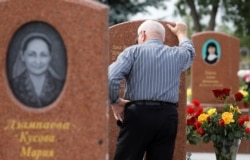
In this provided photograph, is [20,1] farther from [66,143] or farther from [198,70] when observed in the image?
[198,70]

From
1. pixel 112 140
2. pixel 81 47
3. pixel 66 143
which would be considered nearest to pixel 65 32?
pixel 81 47

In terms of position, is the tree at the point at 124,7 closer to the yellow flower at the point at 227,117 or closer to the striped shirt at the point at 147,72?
the yellow flower at the point at 227,117

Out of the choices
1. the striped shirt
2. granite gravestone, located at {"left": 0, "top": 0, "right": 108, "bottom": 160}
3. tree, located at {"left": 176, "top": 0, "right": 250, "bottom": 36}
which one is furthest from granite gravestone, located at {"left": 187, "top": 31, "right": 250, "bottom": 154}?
tree, located at {"left": 176, "top": 0, "right": 250, "bottom": 36}

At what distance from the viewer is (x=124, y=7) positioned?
19.9 m

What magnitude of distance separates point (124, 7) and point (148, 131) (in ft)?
50.3

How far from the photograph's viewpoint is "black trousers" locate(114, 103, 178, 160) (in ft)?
15.6

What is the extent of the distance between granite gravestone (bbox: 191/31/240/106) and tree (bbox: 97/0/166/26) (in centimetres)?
668

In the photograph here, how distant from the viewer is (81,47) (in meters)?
4.27

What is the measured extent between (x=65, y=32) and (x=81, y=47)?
5.7 inches

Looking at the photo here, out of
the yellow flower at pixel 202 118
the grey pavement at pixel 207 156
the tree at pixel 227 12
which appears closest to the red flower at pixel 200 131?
the yellow flower at pixel 202 118

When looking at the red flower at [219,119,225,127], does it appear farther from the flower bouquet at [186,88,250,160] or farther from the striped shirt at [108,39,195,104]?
the striped shirt at [108,39,195,104]

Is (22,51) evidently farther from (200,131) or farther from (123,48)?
(200,131)

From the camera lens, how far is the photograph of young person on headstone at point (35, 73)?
4320 millimetres

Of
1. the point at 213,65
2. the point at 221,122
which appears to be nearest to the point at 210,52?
the point at 213,65
